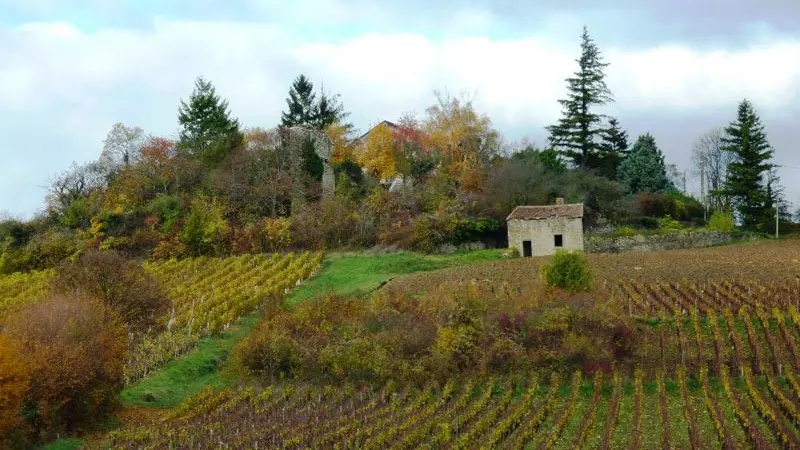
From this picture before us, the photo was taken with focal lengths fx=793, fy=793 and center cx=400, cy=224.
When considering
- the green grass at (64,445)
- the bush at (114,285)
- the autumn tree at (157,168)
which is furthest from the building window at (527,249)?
the green grass at (64,445)

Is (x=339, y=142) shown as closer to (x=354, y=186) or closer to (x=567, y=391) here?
(x=354, y=186)

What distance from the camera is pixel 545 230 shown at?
134ft

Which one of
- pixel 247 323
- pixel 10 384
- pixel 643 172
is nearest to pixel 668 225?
pixel 643 172

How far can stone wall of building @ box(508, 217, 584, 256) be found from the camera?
134ft

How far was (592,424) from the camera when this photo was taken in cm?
1727

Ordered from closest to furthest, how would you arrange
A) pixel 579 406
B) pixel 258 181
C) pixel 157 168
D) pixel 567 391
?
pixel 579 406 < pixel 567 391 < pixel 258 181 < pixel 157 168

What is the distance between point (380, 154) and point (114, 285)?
1146 inches

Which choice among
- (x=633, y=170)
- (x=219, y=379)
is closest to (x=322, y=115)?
(x=633, y=170)

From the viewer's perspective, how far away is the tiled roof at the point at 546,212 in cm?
4088

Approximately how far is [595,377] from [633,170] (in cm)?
3522

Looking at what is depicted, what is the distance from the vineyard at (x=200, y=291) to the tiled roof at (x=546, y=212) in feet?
34.7

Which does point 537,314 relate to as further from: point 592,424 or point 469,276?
point 469,276

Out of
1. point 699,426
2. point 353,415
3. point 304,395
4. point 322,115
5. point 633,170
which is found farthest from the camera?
point 322,115

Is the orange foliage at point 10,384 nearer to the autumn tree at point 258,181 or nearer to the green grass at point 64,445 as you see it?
the green grass at point 64,445
